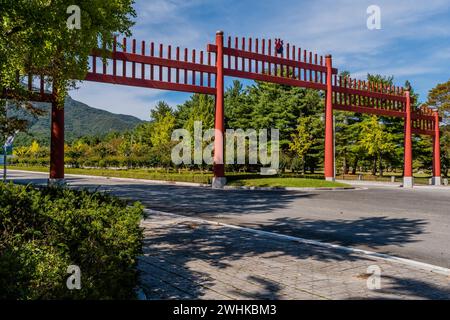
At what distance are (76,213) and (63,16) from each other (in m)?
5.70

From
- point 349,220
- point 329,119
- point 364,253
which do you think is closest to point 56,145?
point 349,220

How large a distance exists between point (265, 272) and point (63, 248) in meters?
3.10

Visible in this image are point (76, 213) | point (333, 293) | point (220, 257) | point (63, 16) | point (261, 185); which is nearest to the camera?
point (333, 293)

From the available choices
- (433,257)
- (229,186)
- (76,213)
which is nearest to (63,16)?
(76,213)

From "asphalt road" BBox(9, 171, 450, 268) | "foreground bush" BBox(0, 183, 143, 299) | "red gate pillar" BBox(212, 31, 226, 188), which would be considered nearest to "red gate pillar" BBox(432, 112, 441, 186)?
"red gate pillar" BBox(212, 31, 226, 188)

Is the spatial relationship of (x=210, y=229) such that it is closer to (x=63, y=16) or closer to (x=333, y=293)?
(x=333, y=293)

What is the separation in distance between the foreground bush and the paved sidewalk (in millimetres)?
894

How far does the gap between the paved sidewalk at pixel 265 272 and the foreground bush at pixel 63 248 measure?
89cm

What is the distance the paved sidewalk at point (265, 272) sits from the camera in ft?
16.6

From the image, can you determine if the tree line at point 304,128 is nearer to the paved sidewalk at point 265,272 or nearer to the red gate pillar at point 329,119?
the red gate pillar at point 329,119

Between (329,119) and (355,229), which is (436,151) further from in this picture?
(355,229)

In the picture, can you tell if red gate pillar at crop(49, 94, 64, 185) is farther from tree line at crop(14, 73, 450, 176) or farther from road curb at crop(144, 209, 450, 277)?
tree line at crop(14, 73, 450, 176)

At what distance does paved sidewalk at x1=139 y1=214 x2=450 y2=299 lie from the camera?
5047 mm
